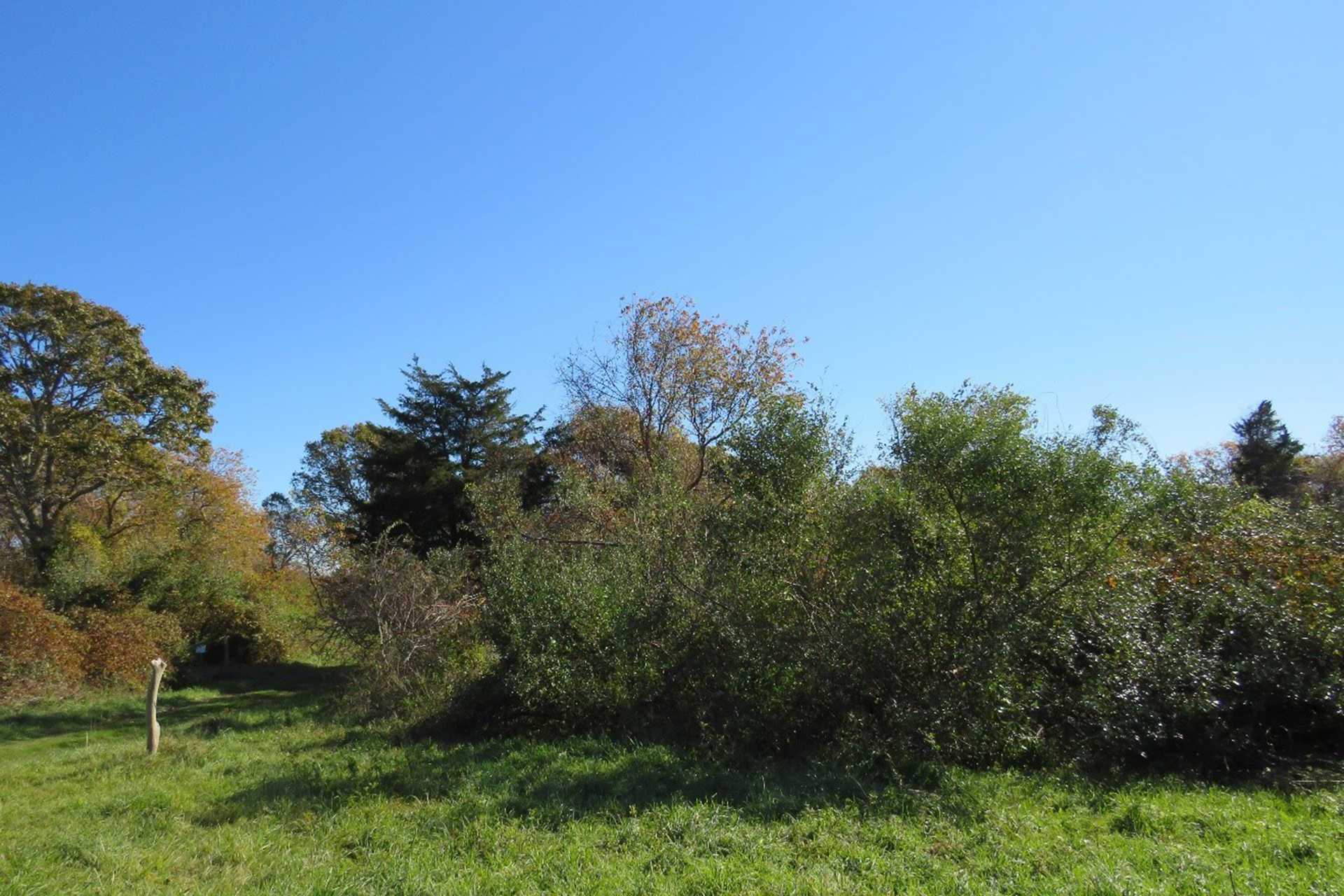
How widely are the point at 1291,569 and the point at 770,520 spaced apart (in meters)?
6.04

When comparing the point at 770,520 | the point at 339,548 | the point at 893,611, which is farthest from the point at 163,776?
the point at 339,548

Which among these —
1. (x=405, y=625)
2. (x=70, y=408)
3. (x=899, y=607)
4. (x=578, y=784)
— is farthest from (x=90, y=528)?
(x=899, y=607)

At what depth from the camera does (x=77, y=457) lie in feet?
68.6

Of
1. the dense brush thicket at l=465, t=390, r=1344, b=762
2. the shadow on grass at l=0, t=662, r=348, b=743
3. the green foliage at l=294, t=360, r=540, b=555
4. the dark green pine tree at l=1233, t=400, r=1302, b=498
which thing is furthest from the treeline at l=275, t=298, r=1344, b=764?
the dark green pine tree at l=1233, t=400, r=1302, b=498

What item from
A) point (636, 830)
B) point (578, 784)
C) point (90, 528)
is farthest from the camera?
point (90, 528)

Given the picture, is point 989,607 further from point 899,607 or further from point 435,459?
point 435,459

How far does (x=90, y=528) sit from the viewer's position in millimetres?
25750

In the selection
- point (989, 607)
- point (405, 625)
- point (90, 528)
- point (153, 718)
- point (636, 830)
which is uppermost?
point (90, 528)

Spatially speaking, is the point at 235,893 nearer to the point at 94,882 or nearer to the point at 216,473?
the point at 94,882

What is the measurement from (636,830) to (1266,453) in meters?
32.0

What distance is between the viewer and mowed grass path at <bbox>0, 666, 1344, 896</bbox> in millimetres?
4898

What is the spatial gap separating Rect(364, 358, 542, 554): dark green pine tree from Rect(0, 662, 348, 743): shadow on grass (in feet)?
16.3

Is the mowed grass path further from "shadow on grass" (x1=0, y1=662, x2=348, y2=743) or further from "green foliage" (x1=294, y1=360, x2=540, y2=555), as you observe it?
"green foliage" (x1=294, y1=360, x2=540, y2=555)

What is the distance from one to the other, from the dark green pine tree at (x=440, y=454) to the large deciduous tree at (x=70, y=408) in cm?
593
